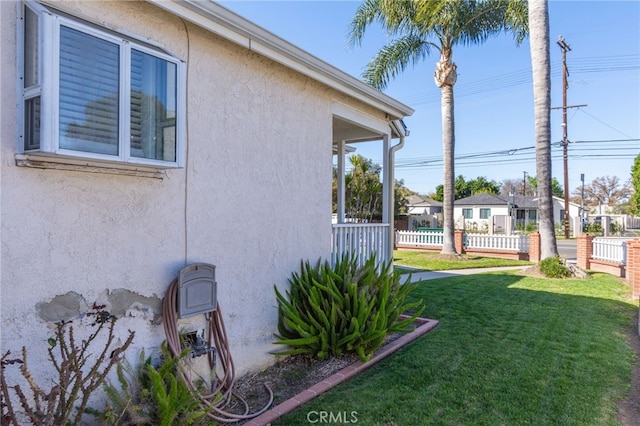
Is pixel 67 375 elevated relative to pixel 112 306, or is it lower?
lower

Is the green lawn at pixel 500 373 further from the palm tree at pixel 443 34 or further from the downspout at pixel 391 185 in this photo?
the palm tree at pixel 443 34

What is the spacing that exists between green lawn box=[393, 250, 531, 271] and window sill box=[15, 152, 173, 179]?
11597 mm

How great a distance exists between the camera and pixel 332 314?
4238 millimetres

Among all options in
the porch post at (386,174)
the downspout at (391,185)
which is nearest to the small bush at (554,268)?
the downspout at (391,185)

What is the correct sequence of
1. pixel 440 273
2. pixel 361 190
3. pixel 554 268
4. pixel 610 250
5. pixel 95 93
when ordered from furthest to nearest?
pixel 361 190
pixel 610 250
pixel 440 273
pixel 554 268
pixel 95 93

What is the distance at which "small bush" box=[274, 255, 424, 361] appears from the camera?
4.27 metres

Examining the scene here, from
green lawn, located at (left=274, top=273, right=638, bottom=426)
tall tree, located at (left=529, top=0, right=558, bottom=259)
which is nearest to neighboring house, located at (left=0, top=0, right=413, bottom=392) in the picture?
green lawn, located at (left=274, top=273, right=638, bottom=426)

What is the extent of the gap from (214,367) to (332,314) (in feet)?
4.46

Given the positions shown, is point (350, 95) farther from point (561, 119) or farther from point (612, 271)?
point (561, 119)

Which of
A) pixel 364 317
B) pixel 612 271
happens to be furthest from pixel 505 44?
pixel 364 317

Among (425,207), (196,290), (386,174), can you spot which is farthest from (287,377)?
(425,207)

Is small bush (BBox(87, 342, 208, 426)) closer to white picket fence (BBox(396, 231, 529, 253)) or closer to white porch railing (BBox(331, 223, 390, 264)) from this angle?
white porch railing (BBox(331, 223, 390, 264))

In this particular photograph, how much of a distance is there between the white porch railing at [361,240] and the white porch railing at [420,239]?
1339 cm

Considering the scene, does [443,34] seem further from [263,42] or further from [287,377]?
[287,377]
